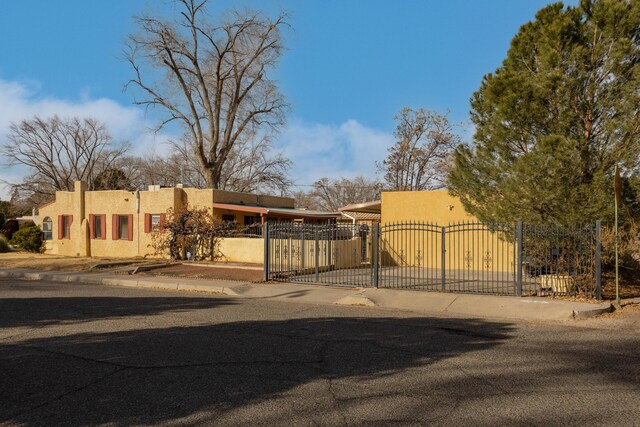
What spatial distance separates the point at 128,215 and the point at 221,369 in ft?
78.8

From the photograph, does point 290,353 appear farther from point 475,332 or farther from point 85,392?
point 475,332

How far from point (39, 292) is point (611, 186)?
15.0 meters

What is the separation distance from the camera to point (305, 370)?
21.4 feet

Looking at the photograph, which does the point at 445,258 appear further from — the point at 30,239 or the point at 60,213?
the point at 30,239

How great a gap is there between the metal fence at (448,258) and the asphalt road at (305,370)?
290 cm

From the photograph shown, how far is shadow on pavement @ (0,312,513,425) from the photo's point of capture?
5.05 metres

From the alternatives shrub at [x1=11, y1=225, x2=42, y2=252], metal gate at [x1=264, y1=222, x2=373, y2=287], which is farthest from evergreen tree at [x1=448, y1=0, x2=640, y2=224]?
shrub at [x1=11, y1=225, x2=42, y2=252]

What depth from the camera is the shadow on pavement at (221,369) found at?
5.05m

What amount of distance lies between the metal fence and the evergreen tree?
72 cm

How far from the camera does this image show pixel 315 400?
A: 5363 mm

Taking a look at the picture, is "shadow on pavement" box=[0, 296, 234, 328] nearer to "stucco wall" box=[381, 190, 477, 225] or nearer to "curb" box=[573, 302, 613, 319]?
"curb" box=[573, 302, 613, 319]

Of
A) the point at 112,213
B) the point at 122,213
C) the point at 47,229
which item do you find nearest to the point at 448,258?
the point at 122,213

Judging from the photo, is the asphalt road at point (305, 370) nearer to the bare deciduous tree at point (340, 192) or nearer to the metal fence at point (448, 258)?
the metal fence at point (448, 258)

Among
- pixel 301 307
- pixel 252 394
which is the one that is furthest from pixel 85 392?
pixel 301 307
